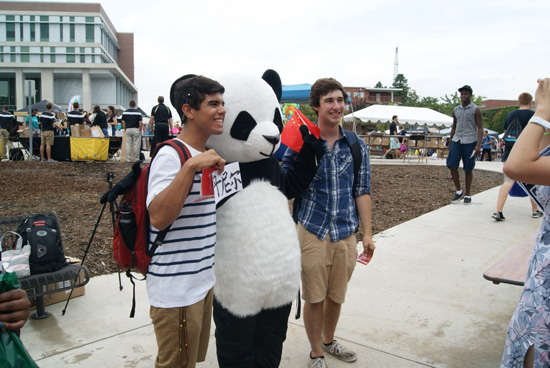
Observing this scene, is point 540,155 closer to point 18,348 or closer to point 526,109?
point 18,348

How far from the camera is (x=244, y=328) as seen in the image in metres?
2.13

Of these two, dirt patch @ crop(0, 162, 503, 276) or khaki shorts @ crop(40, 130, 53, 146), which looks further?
khaki shorts @ crop(40, 130, 53, 146)

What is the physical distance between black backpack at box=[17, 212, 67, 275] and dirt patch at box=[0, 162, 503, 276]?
112 centimetres

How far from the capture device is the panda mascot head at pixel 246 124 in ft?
7.14

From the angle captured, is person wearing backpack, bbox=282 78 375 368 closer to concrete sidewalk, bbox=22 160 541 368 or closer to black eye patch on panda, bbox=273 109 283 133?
black eye patch on panda, bbox=273 109 283 133

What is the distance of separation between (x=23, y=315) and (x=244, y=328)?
104 cm

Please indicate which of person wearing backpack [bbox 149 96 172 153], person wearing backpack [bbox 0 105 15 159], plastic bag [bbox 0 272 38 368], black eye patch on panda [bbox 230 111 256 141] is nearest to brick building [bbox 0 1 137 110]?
person wearing backpack [bbox 0 105 15 159]

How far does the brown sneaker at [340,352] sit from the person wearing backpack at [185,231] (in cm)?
130

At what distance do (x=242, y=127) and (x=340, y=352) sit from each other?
1722mm

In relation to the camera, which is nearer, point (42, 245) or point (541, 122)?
point (541, 122)

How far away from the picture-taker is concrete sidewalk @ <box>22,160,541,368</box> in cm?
296

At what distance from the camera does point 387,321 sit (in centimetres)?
352

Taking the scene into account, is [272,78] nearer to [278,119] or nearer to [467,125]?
[278,119]

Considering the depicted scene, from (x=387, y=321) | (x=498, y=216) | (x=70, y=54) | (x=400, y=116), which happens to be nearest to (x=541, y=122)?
(x=387, y=321)
